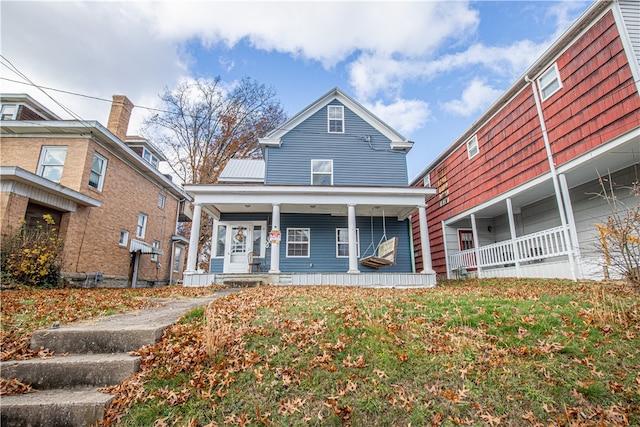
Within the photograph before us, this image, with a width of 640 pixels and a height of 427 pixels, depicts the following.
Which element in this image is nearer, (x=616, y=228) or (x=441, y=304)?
(x=441, y=304)

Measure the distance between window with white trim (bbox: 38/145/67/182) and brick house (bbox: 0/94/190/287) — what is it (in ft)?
0.12

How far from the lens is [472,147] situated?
13492 millimetres

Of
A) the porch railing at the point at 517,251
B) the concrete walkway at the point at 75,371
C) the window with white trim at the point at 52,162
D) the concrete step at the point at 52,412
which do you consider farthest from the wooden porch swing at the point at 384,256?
the window with white trim at the point at 52,162

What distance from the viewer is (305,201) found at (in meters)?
11.5

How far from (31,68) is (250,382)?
1159 centimetres

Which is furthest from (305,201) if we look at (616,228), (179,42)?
(179,42)

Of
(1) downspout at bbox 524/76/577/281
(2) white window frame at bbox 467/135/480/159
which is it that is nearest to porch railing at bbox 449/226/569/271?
(1) downspout at bbox 524/76/577/281

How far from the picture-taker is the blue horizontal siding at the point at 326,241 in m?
13.2

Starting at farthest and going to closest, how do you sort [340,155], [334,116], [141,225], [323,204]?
1. [141,225]
2. [334,116]
3. [340,155]
4. [323,204]

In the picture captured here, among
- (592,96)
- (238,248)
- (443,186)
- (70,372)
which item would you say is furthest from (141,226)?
(592,96)

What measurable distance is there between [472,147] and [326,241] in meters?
7.95

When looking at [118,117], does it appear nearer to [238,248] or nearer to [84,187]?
[84,187]

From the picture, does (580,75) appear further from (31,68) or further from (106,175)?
(106,175)

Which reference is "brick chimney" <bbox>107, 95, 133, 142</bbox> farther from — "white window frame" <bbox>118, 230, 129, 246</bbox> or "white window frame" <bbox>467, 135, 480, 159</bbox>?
"white window frame" <bbox>467, 135, 480, 159</bbox>
